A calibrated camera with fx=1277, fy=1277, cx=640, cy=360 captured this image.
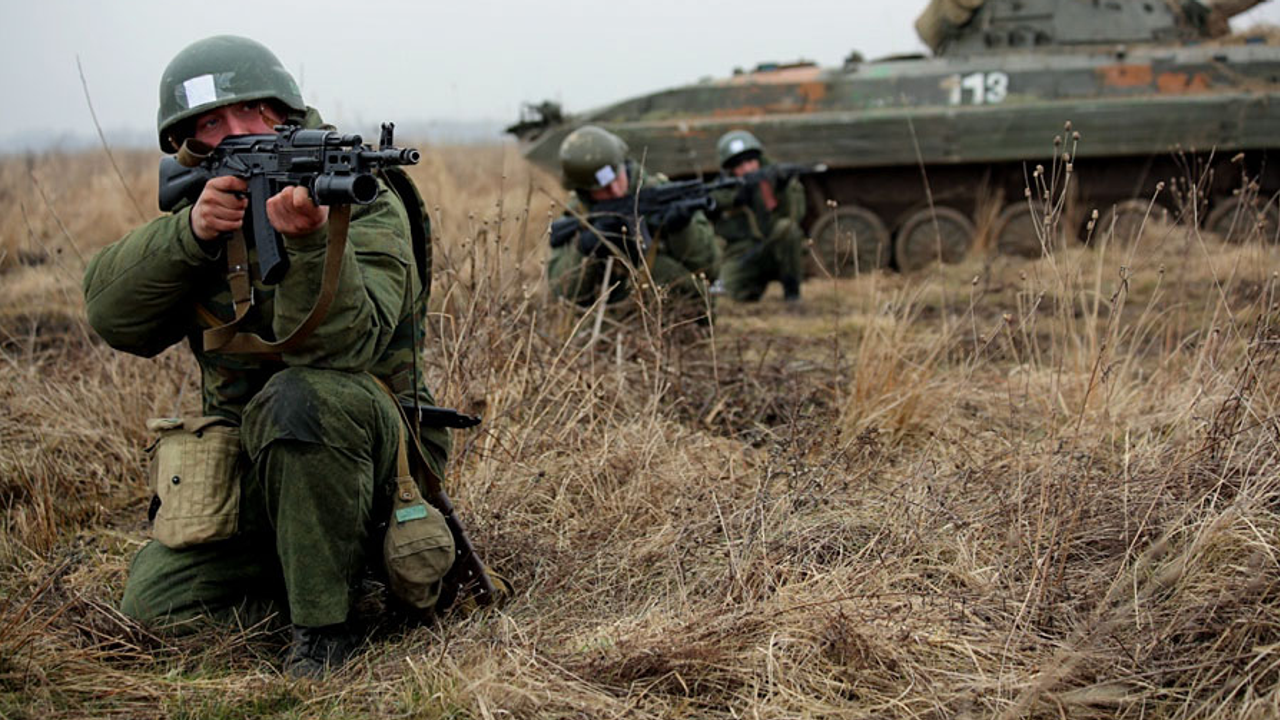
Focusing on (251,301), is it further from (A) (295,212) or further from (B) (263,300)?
(A) (295,212)

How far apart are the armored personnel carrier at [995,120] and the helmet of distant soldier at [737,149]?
868 mm

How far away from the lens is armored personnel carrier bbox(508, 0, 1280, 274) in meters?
9.36

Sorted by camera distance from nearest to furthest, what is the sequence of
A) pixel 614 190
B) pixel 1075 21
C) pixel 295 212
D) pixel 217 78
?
pixel 295 212 < pixel 217 78 < pixel 614 190 < pixel 1075 21

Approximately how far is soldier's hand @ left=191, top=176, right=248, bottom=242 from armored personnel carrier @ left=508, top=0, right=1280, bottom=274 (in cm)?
714

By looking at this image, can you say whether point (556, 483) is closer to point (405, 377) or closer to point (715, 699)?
point (405, 377)

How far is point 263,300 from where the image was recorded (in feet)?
8.50

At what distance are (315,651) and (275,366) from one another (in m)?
0.59

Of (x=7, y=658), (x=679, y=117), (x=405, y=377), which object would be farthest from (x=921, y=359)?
(x=679, y=117)

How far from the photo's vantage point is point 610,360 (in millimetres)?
4449

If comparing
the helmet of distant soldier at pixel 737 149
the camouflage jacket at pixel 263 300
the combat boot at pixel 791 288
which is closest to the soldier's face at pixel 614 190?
the combat boot at pixel 791 288

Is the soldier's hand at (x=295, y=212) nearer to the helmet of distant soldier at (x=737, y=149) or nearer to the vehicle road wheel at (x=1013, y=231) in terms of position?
the helmet of distant soldier at (x=737, y=149)

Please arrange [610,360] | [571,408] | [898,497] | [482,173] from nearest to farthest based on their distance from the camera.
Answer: [898,497]
[571,408]
[610,360]
[482,173]

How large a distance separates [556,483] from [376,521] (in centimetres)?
76

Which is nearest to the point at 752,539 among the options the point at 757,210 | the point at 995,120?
the point at 757,210
